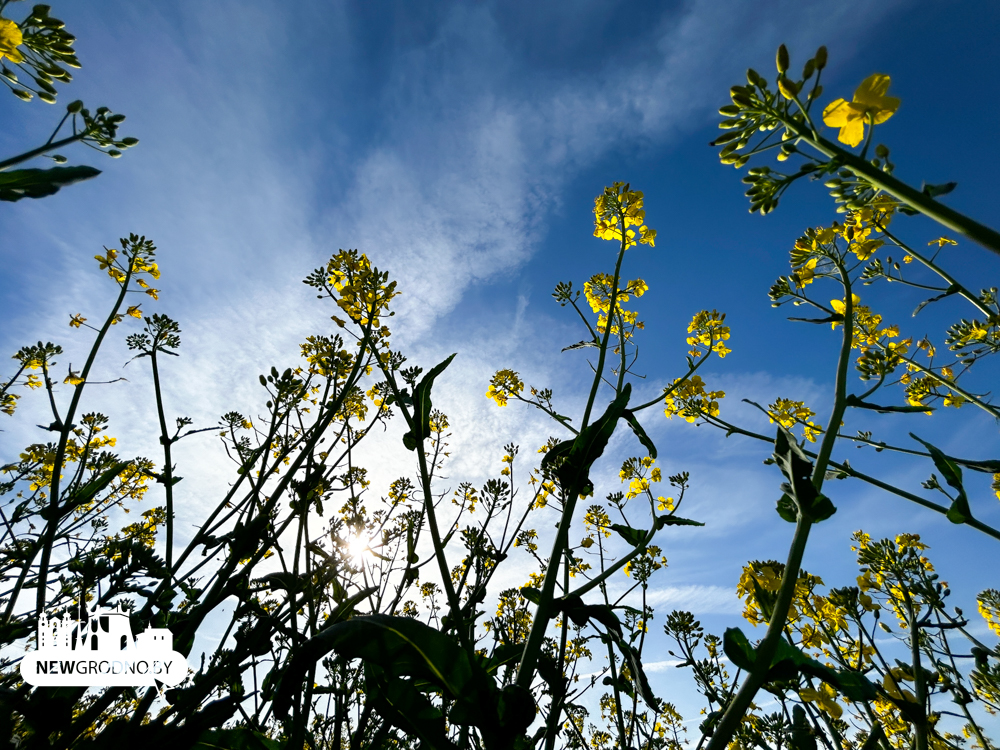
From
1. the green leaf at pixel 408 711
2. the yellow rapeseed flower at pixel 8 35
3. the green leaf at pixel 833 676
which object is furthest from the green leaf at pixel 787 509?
the yellow rapeseed flower at pixel 8 35

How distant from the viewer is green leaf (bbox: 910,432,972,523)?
145 cm

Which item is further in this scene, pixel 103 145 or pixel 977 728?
pixel 977 728

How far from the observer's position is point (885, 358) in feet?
9.23

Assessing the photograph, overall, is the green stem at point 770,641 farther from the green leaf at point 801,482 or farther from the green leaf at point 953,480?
the green leaf at point 953,480

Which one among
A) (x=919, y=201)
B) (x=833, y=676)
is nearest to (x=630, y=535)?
(x=833, y=676)

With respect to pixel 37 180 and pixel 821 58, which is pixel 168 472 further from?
pixel 821 58

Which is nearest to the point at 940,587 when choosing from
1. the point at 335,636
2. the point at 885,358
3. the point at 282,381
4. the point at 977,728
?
the point at 977,728

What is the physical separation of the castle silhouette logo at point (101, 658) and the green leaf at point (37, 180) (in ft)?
4.20

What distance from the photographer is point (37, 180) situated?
125 centimetres

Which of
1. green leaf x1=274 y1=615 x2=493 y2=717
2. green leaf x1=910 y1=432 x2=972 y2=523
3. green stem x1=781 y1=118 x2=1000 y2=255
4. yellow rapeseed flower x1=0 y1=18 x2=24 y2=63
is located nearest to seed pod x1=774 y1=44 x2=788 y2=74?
green stem x1=781 y1=118 x2=1000 y2=255

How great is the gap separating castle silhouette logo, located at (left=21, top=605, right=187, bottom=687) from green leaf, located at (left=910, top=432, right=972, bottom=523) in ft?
7.78

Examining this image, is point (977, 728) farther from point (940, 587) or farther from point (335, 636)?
point (335, 636)

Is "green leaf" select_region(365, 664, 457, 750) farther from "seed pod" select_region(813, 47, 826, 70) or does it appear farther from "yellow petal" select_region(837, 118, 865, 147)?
"seed pod" select_region(813, 47, 826, 70)

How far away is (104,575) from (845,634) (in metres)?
4.08
